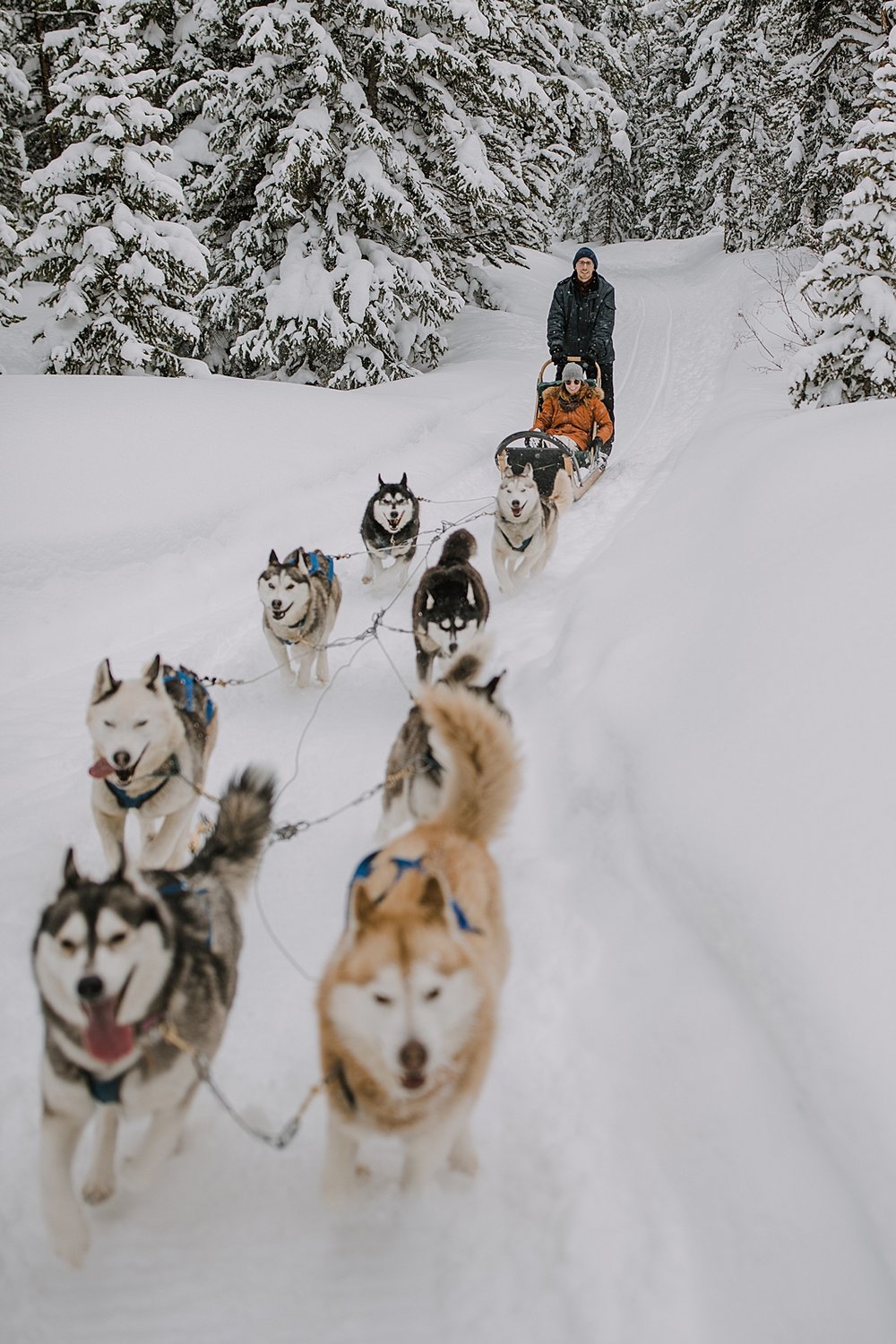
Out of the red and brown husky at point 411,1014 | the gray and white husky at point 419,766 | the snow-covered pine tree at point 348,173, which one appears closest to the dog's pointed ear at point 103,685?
the gray and white husky at point 419,766

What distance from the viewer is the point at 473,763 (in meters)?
2.19

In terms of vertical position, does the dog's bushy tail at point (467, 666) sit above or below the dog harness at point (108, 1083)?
above

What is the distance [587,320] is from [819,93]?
29.9ft

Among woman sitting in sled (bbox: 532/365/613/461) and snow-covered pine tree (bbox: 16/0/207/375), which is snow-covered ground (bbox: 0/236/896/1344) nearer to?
woman sitting in sled (bbox: 532/365/613/461)

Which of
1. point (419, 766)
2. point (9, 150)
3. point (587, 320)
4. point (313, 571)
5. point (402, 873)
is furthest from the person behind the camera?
point (9, 150)

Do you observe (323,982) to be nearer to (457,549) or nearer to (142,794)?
(142,794)

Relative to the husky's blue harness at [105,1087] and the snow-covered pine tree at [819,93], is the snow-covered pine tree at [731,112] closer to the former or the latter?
the snow-covered pine tree at [819,93]

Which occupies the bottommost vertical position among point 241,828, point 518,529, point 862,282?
point 518,529

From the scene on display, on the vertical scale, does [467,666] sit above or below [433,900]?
below

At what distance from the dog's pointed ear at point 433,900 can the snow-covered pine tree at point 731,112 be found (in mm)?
24214

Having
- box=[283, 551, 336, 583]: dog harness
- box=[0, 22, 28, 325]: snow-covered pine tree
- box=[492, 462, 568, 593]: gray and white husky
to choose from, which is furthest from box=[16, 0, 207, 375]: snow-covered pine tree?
box=[283, 551, 336, 583]: dog harness

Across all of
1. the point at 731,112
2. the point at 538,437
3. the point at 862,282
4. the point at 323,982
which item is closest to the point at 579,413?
the point at 538,437

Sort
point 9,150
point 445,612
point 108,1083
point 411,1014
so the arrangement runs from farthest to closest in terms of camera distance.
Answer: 1. point 9,150
2. point 445,612
3. point 108,1083
4. point 411,1014

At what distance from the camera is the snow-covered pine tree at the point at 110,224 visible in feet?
27.3
